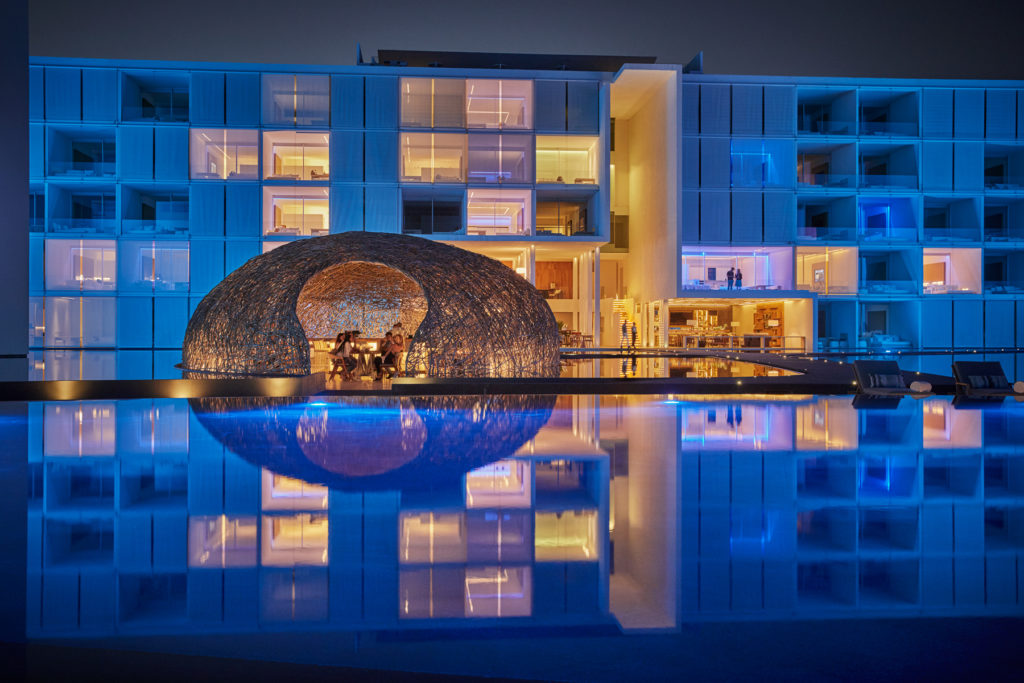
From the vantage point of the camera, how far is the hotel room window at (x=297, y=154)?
31.5 meters

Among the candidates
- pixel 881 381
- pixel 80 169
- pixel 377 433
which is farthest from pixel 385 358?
pixel 80 169

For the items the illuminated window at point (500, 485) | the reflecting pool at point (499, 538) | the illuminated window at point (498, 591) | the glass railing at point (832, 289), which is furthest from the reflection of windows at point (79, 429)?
the glass railing at point (832, 289)

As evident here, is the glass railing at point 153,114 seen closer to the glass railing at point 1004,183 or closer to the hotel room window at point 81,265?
the hotel room window at point 81,265

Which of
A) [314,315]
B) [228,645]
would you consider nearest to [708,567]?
[228,645]

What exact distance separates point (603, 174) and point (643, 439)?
25.2 meters

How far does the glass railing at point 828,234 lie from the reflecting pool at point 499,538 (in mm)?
27040

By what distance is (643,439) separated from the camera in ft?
24.6

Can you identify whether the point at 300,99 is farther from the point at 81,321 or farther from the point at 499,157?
the point at 81,321

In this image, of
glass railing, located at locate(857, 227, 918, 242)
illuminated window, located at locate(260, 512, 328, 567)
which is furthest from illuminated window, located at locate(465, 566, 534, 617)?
glass railing, located at locate(857, 227, 918, 242)

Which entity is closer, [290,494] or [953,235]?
[290,494]

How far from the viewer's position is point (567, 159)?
34.0 metres

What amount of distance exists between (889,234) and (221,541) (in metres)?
34.4

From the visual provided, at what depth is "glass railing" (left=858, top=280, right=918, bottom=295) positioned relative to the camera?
3356cm

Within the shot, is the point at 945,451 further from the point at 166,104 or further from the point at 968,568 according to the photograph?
the point at 166,104
